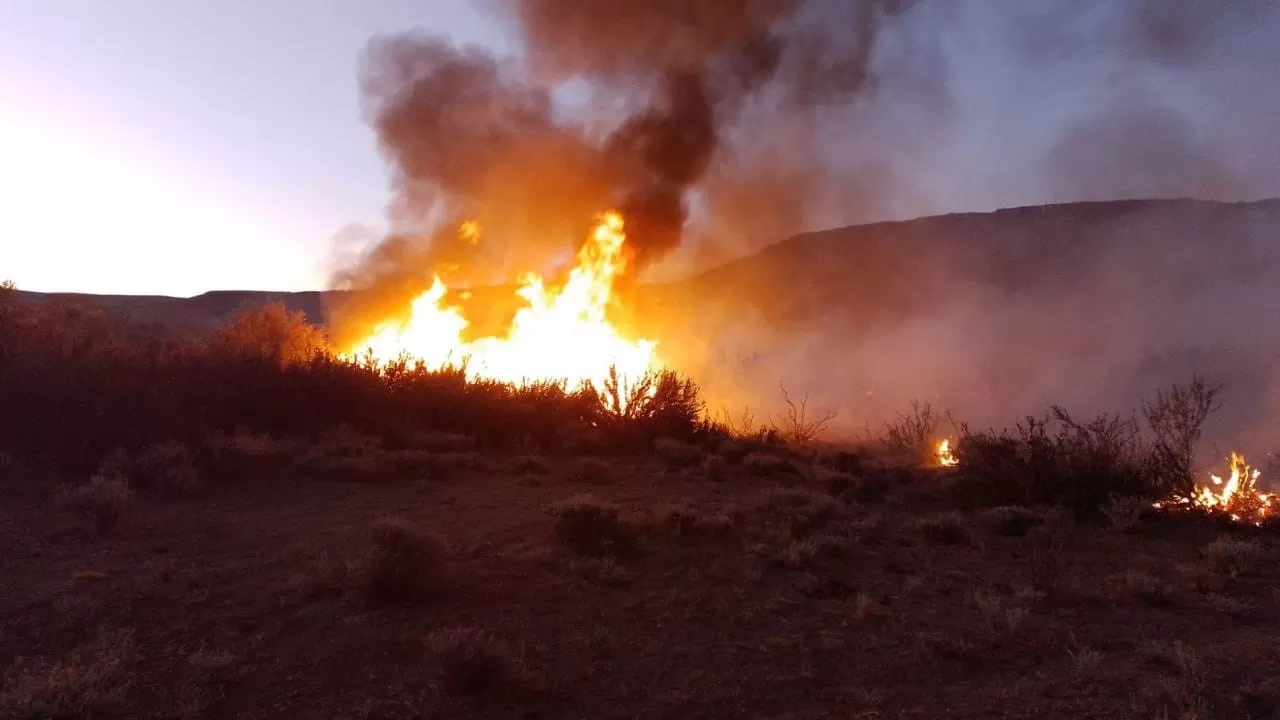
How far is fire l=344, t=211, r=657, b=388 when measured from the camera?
16.9m

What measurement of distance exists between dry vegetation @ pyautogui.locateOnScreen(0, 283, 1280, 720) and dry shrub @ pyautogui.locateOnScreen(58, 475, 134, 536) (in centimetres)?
4

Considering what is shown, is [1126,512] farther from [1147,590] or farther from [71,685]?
[71,685]

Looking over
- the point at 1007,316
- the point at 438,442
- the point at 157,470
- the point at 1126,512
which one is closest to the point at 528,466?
the point at 438,442

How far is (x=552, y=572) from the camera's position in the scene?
6746mm

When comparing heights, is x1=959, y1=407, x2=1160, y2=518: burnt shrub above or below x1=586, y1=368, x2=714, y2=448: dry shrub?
below

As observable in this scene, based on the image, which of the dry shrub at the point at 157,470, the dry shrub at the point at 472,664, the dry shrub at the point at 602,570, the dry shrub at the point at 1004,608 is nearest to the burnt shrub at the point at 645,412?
the dry shrub at the point at 157,470

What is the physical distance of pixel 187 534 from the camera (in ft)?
25.1

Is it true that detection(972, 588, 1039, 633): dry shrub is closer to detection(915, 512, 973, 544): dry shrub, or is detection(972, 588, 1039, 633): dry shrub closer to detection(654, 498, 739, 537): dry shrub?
detection(915, 512, 973, 544): dry shrub

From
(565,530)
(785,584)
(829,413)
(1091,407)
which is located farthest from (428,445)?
(1091,407)

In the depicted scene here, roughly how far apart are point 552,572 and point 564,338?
10750mm

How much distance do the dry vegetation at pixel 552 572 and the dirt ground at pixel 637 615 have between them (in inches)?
1.2

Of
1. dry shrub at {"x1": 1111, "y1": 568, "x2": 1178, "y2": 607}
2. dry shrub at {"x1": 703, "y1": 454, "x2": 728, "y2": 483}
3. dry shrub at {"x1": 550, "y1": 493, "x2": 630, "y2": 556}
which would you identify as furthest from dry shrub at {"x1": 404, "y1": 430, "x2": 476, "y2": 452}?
dry shrub at {"x1": 1111, "y1": 568, "x2": 1178, "y2": 607}

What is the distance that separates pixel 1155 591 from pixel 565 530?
5225 millimetres

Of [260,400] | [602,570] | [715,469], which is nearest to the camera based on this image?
[602,570]
